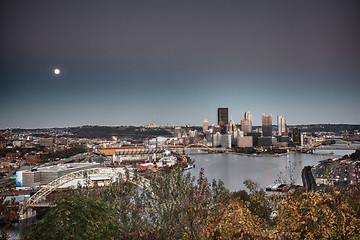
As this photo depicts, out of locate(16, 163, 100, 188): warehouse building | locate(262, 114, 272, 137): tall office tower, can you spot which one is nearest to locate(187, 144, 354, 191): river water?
locate(16, 163, 100, 188): warehouse building

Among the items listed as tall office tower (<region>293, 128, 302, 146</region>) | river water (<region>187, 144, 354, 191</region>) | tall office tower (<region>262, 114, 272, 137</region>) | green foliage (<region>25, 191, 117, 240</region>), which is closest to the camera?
green foliage (<region>25, 191, 117, 240</region>)

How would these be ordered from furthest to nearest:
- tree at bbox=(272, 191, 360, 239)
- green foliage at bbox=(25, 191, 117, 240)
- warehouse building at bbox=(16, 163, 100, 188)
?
warehouse building at bbox=(16, 163, 100, 188) → tree at bbox=(272, 191, 360, 239) → green foliage at bbox=(25, 191, 117, 240)

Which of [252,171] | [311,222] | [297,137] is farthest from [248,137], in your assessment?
[311,222]

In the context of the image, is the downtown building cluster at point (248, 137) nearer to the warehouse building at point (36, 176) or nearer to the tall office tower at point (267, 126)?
the tall office tower at point (267, 126)

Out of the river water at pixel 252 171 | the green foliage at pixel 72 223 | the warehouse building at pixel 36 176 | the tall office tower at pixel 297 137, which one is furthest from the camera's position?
the tall office tower at pixel 297 137

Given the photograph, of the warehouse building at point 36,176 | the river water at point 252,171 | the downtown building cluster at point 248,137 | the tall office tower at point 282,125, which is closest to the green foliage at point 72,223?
the river water at point 252,171

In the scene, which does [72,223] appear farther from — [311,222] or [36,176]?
[36,176]

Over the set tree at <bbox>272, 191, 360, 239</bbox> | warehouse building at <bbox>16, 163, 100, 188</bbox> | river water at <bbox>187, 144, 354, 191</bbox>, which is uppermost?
tree at <bbox>272, 191, 360, 239</bbox>

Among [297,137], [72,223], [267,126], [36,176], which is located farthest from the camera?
[267,126]

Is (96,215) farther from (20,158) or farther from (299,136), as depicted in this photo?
(299,136)

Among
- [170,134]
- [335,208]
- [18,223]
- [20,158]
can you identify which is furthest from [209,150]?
[335,208]

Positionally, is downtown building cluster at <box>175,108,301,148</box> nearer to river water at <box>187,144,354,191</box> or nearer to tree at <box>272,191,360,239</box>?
river water at <box>187,144,354,191</box>

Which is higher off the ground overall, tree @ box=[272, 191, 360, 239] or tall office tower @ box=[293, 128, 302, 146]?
tree @ box=[272, 191, 360, 239]
